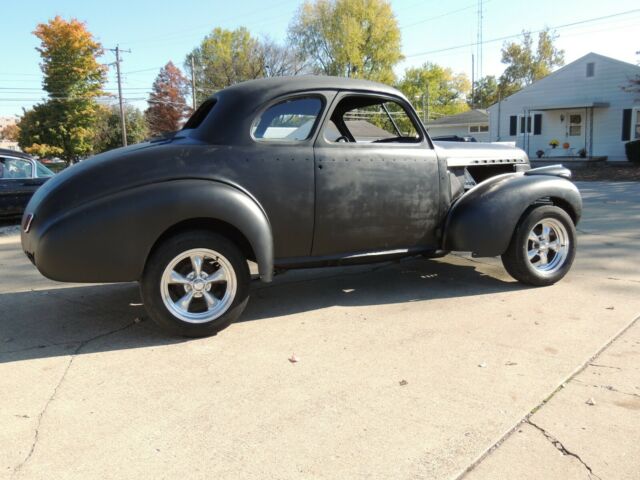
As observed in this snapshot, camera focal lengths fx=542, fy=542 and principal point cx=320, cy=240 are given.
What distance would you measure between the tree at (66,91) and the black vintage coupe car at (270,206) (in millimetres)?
44541

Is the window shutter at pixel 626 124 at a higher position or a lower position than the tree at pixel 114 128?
lower

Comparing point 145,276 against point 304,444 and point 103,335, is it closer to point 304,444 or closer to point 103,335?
point 103,335

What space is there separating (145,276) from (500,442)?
2.50 meters

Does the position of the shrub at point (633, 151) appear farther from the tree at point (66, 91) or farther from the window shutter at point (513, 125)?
the tree at point (66, 91)

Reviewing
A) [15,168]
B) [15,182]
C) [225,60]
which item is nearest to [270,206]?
[15,182]

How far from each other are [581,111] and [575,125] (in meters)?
0.80

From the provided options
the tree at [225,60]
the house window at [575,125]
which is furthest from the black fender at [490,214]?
the tree at [225,60]

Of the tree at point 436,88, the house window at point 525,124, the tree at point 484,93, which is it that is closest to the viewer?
the house window at point 525,124

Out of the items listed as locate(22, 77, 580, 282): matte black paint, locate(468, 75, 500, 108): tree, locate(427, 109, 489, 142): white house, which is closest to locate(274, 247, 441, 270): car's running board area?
locate(22, 77, 580, 282): matte black paint

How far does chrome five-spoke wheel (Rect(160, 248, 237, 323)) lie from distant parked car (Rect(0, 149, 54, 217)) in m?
7.81

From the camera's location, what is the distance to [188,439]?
8.57 ft

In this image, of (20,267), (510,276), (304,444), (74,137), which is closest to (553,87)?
(510,276)

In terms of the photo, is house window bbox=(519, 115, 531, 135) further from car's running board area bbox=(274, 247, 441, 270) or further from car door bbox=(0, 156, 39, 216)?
car's running board area bbox=(274, 247, 441, 270)

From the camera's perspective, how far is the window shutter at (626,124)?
87.6 feet
